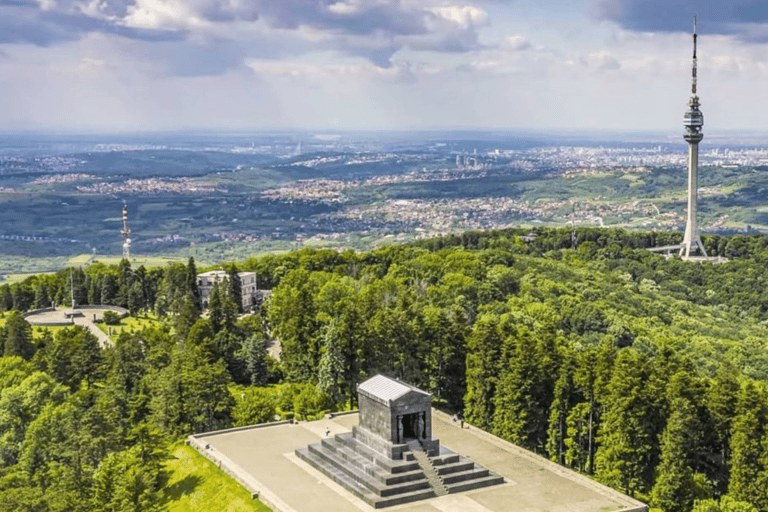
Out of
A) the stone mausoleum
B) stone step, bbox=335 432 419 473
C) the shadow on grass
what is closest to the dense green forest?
the shadow on grass

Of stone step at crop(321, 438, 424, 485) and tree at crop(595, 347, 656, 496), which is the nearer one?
stone step at crop(321, 438, 424, 485)

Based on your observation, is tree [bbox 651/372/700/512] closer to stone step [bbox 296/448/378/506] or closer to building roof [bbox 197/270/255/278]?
stone step [bbox 296/448/378/506]

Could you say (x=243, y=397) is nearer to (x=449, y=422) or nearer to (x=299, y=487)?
(x=449, y=422)

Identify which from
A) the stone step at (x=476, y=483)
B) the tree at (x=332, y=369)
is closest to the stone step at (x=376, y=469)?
the stone step at (x=476, y=483)

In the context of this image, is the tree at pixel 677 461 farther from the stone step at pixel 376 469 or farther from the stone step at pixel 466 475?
the stone step at pixel 376 469

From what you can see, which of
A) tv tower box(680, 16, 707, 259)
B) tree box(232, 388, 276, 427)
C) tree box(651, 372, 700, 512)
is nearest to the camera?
tree box(651, 372, 700, 512)

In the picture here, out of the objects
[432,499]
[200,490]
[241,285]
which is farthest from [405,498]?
[241,285]

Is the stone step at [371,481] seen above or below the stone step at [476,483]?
above

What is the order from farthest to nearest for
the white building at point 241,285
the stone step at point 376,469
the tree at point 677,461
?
the white building at point 241,285, the tree at point 677,461, the stone step at point 376,469

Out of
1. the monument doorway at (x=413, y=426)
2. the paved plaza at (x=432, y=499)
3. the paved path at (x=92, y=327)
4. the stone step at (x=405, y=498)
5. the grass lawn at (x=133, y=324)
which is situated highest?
the monument doorway at (x=413, y=426)
